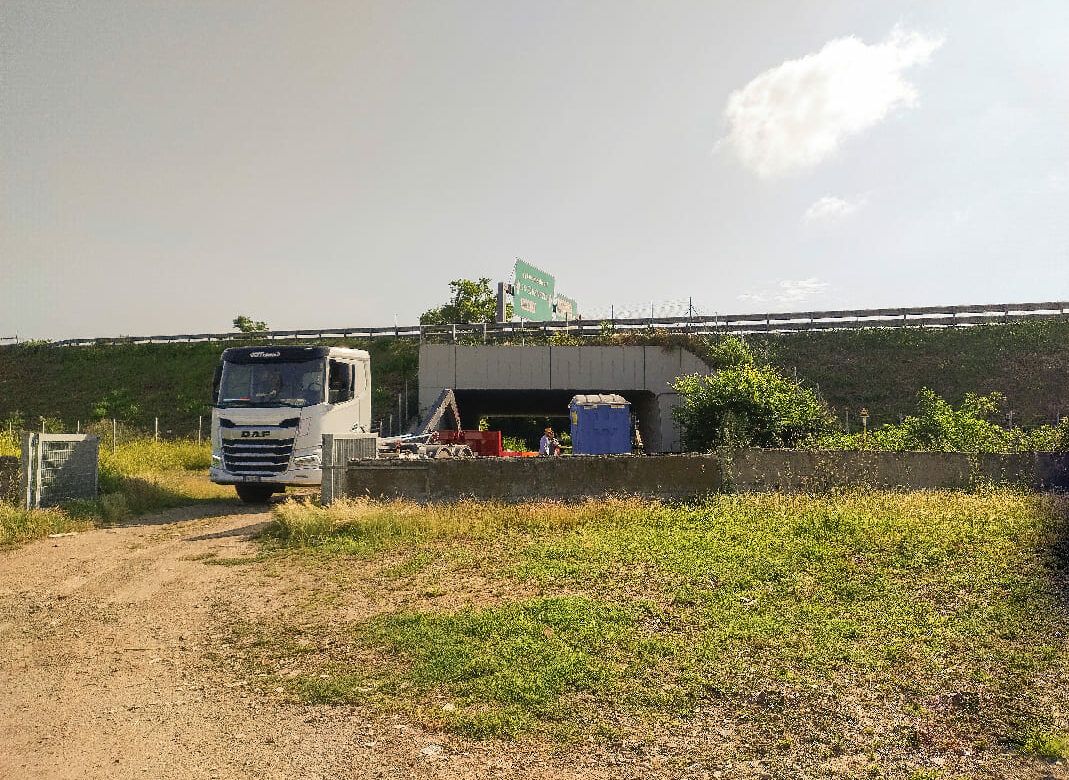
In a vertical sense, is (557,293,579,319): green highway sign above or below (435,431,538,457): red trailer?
above

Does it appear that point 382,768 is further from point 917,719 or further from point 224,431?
point 224,431

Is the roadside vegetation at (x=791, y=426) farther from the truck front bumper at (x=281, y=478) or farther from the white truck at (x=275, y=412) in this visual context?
the truck front bumper at (x=281, y=478)

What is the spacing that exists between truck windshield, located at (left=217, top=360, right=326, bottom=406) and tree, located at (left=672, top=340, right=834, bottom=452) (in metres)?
10.2

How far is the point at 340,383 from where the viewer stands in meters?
16.4

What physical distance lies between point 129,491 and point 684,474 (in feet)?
41.2

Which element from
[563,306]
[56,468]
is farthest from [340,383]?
[563,306]

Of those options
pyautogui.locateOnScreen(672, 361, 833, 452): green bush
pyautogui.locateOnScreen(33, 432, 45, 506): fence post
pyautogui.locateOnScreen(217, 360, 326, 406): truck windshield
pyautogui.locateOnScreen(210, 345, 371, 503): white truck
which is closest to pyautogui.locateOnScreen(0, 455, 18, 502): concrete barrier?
pyautogui.locateOnScreen(33, 432, 45, 506): fence post

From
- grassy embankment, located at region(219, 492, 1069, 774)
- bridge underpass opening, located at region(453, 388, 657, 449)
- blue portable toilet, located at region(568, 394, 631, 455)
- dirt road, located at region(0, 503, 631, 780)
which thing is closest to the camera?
dirt road, located at region(0, 503, 631, 780)

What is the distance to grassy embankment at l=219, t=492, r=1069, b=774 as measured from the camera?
16.6 ft

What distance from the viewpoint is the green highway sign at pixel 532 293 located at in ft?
116

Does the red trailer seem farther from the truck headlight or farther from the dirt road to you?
the dirt road

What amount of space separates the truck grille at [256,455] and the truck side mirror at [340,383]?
4.51 ft

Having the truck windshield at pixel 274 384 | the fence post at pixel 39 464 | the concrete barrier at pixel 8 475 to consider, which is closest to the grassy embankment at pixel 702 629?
the truck windshield at pixel 274 384

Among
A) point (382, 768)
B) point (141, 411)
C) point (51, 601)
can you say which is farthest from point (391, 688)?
point (141, 411)
